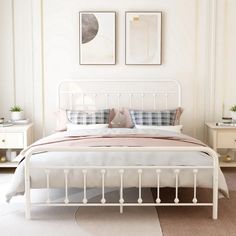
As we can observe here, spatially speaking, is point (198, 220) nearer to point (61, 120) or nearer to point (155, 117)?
point (155, 117)

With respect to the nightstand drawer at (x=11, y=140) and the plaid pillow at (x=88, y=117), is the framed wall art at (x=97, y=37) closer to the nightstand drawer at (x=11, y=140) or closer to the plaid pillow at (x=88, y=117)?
the plaid pillow at (x=88, y=117)

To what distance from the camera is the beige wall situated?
5.22 meters

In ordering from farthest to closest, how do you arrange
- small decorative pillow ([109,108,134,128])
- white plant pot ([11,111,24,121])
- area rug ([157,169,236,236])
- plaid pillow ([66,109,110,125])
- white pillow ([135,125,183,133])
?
white plant pot ([11,111,24,121]) < small decorative pillow ([109,108,134,128]) < plaid pillow ([66,109,110,125]) < white pillow ([135,125,183,133]) < area rug ([157,169,236,236])

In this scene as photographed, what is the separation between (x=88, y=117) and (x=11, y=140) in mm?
999

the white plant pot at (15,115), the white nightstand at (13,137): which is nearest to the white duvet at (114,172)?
the white nightstand at (13,137)

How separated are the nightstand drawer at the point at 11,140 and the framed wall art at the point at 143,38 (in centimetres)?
171

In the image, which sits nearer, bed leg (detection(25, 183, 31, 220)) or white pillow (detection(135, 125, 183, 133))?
bed leg (detection(25, 183, 31, 220))

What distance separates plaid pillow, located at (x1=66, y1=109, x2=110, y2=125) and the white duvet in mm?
1473

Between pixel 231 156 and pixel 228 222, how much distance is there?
7.25 feet

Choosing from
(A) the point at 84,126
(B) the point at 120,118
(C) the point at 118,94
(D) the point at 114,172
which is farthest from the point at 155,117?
(D) the point at 114,172

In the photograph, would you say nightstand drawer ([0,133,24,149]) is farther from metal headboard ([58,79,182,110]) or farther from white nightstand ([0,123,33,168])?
metal headboard ([58,79,182,110])

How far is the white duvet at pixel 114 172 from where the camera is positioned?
321 centimetres

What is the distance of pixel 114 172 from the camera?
321 cm

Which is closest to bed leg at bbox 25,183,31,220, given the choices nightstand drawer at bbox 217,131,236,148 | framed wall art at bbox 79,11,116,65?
framed wall art at bbox 79,11,116,65
